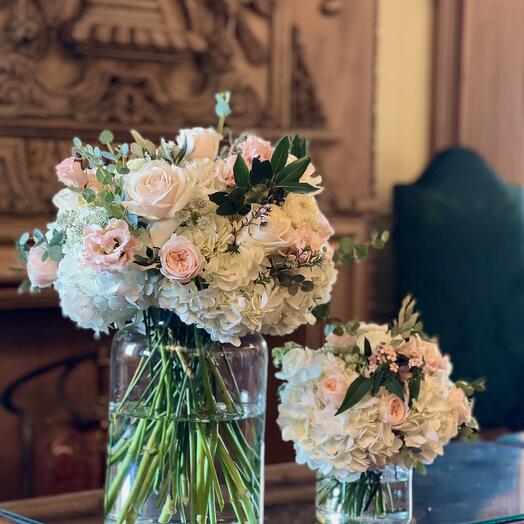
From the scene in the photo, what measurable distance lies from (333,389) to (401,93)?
2.40 metres

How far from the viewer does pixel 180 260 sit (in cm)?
118

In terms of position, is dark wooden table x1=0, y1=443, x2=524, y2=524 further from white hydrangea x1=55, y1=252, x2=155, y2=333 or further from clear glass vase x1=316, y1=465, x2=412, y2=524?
white hydrangea x1=55, y1=252, x2=155, y2=333

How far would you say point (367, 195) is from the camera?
3.25m

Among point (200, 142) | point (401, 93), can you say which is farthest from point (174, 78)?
point (200, 142)

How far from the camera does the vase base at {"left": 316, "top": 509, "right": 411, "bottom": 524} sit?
138cm

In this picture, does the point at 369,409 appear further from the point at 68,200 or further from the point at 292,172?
the point at 68,200

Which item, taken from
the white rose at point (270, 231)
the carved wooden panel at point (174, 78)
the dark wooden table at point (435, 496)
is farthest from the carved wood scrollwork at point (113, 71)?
the white rose at point (270, 231)

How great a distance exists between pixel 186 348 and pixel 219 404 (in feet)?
0.27

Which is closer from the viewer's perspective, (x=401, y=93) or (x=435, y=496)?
(x=435, y=496)

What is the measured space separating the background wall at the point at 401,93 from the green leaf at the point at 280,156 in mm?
2251

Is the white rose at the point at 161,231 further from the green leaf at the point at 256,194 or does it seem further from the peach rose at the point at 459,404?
the peach rose at the point at 459,404

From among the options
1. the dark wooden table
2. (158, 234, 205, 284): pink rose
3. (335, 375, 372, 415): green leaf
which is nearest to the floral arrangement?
(158, 234, 205, 284): pink rose

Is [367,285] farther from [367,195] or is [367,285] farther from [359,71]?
[359,71]

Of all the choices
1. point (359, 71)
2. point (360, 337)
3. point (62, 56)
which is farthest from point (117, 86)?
point (360, 337)
